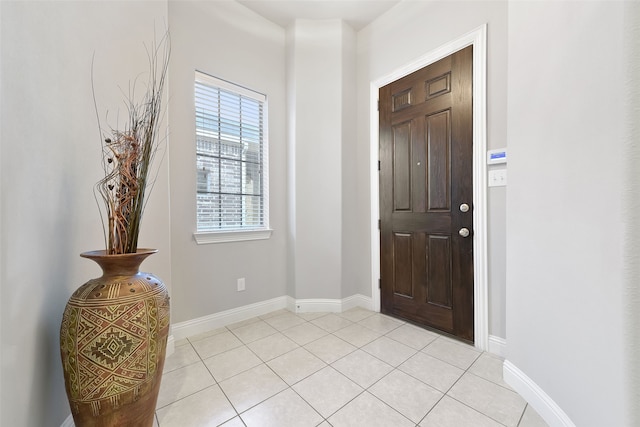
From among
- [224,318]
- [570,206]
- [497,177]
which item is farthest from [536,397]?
[224,318]

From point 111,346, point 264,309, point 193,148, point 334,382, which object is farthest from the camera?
point 264,309

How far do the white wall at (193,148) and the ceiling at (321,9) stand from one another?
11 centimetres

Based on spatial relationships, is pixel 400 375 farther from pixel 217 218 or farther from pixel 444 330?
pixel 217 218

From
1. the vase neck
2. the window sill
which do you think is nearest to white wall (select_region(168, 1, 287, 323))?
the window sill

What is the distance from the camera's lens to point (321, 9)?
2324mm

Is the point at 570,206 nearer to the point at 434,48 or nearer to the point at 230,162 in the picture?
the point at 434,48

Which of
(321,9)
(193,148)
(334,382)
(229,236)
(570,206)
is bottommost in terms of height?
(334,382)

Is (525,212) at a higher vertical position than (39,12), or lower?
lower

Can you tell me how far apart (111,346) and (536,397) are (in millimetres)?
1879

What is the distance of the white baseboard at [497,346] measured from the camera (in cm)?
169

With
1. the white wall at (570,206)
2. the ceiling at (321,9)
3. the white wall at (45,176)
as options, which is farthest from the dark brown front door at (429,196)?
the white wall at (45,176)

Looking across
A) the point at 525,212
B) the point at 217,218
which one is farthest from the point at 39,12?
the point at 525,212

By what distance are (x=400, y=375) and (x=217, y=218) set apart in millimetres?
1853

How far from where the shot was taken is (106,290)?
0.90 m
